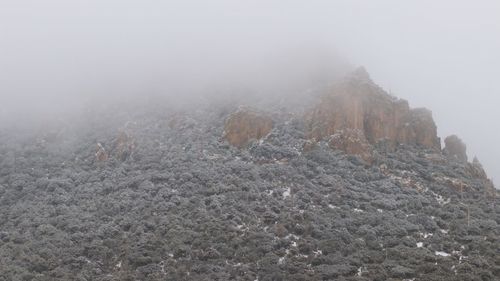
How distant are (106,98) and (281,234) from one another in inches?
1309

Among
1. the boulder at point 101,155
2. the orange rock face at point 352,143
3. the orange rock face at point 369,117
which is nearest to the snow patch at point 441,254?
the orange rock face at point 352,143

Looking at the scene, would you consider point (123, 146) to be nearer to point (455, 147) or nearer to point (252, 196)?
point (252, 196)

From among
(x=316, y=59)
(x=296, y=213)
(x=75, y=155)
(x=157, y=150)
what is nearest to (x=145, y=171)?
(x=157, y=150)

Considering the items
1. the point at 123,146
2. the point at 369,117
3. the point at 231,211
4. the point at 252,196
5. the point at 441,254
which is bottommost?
the point at 441,254

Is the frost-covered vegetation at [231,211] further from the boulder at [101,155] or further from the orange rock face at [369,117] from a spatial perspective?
the orange rock face at [369,117]

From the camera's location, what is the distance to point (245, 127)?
166ft

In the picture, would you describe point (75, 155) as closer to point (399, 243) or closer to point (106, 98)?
point (106, 98)

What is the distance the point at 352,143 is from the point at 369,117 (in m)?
3.44

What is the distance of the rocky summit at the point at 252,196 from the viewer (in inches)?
1431

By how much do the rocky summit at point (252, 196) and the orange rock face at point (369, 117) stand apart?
109mm

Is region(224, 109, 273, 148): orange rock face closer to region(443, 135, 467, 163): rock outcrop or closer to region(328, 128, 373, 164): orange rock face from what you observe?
region(328, 128, 373, 164): orange rock face

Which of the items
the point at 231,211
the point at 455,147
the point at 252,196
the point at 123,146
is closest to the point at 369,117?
the point at 455,147

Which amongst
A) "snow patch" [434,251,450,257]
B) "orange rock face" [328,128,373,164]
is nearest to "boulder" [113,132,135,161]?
"orange rock face" [328,128,373,164]

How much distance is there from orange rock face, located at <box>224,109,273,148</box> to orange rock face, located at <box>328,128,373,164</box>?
5.43 metres
